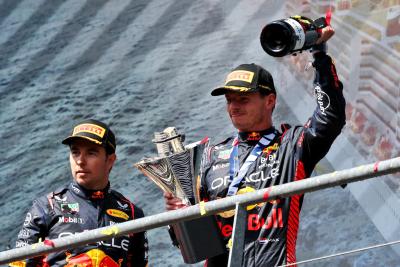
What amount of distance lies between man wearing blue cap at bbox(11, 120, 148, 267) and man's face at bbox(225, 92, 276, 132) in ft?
1.48

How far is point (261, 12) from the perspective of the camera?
16.8ft

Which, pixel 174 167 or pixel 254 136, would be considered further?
pixel 254 136

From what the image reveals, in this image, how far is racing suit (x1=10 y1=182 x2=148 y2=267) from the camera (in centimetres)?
294

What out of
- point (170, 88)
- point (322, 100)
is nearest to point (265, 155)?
point (322, 100)

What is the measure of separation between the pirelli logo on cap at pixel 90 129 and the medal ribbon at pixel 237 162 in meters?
0.45

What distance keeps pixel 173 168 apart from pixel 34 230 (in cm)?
48

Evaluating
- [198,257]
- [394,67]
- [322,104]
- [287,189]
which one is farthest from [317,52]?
[394,67]

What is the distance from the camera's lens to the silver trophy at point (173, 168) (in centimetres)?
288

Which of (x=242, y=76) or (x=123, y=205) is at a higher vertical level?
(x=242, y=76)

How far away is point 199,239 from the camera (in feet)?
8.71

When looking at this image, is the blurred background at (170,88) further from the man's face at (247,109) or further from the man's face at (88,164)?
the man's face at (88,164)

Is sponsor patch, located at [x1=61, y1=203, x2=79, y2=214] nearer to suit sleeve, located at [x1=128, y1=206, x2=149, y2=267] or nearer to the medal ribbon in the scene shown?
suit sleeve, located at [x1=128, y1=206, x2=149, y2=267]

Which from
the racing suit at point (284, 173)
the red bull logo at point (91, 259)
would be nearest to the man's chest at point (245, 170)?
the racing suit at point (284, 173)

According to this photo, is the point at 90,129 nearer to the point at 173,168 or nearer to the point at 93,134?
the point at 93,134
